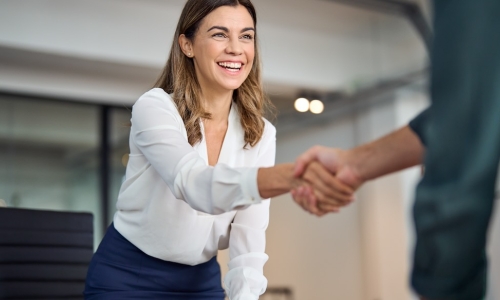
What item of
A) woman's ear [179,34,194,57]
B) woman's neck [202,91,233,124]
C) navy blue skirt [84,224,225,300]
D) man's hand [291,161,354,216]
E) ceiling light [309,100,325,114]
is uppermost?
ceiling light [309,100,325,114]

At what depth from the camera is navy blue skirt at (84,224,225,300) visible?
175 centimetres

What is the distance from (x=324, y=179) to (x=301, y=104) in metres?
5.76

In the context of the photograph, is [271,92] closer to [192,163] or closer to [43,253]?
[43,253]

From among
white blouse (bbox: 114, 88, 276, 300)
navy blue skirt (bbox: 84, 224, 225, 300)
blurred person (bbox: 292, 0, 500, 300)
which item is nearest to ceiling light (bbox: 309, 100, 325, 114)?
white blouse (bbox: 114, 88, 276, 300)

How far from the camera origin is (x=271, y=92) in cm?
621

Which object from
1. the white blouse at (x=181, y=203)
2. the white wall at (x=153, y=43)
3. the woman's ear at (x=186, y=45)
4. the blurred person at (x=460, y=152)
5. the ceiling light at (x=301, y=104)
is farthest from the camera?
the ceiling light at (x=301, y=104)

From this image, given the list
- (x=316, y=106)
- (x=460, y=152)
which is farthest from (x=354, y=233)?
(x=460, y=152)

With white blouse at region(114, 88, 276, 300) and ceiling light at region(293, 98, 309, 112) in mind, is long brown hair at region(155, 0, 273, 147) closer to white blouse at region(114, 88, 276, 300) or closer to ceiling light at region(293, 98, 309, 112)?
white blouse at region(114, 88, 276, 300)

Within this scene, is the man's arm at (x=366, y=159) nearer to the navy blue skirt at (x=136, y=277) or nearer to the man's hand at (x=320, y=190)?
the man's hand at (x=320, y=190)

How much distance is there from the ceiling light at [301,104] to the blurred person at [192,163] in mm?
4969

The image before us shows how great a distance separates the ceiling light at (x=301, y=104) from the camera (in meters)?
7.00

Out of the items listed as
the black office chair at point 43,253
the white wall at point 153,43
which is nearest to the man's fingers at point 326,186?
the black office chair at point 43,253

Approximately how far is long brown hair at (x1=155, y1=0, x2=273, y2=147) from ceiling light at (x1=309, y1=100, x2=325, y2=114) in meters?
5.02

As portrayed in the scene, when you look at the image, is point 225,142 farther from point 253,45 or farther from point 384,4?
point 384,4
